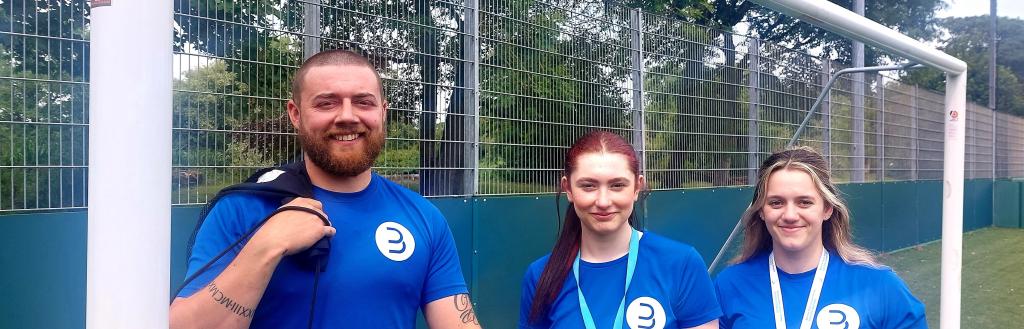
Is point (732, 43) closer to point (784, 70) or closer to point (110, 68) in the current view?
point (784, 70)

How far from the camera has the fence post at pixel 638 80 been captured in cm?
616

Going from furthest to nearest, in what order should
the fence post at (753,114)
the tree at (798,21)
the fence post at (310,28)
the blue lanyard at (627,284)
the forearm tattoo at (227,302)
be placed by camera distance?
the tree at (798,21) < the fence post at (753,114) < the fence post at (310,28) < the blue lanyard at (627,284) < the forearm tattoo at (227,302)

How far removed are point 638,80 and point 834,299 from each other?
372cm

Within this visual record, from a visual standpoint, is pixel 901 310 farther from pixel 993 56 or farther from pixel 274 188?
pixel 993 56

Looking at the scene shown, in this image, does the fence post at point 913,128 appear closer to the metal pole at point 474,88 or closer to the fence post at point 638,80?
the fence post at point 638,80

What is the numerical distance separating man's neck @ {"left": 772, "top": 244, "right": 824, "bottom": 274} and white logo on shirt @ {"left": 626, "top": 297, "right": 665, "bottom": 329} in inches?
22.9

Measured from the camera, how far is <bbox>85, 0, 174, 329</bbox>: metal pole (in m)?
1.16

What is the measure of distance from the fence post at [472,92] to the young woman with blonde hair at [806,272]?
2.06 m

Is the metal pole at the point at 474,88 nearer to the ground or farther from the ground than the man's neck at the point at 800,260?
farther from the ground

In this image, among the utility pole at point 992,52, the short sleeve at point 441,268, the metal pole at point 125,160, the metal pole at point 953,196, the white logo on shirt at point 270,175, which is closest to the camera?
the metal pole at point 125,160

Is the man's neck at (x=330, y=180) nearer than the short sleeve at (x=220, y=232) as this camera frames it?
No

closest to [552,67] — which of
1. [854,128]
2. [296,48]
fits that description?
[296,48]

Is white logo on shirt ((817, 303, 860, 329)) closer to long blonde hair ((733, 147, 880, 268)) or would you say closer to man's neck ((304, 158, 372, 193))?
long blonde hair ((733, 147, 880, 268))

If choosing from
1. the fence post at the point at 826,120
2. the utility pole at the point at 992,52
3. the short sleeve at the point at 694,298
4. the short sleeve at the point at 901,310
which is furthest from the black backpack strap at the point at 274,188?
the utility pole at the point at 992,52
